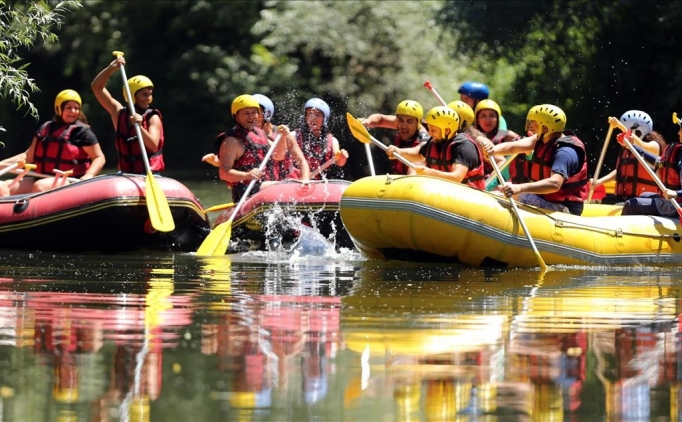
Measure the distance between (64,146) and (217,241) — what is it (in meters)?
1.84

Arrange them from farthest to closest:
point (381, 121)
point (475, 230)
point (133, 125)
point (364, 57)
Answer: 1. point (364, 57)
2. point (381, 121)
3. point (133, 125)
4. point (475, 230)

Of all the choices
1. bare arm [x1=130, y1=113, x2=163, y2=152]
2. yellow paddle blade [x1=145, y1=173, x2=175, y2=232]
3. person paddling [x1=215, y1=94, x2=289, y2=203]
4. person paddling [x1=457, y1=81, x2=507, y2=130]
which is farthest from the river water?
person paddling [x1=457, y1=81, x2=507, y2=130]

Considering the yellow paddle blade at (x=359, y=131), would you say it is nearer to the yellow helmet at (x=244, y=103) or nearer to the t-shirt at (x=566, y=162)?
the yellow helmet at (x=244, y=103)

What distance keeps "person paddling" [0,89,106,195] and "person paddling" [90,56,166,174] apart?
413mm

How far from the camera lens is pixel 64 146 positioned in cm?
1369

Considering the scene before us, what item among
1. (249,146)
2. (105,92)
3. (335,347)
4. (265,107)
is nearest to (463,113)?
(249,146)

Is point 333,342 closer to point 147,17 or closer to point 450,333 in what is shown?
point 450,333

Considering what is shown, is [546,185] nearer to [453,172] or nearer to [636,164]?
[453,172]

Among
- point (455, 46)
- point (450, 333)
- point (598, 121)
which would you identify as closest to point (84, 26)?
point (455, 46)

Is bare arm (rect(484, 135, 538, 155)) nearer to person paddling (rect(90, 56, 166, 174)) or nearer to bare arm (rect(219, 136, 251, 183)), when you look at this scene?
bare arm (rect(219, 136, 251, 183))

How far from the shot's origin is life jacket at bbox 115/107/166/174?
13.3m

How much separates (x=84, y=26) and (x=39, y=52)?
2105 millimetres

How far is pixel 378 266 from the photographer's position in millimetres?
12016

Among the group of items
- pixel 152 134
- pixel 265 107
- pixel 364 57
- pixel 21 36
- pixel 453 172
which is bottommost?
pixel 453 172
